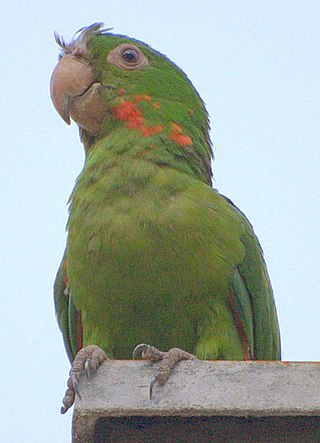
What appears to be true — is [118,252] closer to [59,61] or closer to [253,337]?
[253,337]

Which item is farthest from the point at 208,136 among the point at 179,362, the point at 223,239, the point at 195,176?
the point at 179,362

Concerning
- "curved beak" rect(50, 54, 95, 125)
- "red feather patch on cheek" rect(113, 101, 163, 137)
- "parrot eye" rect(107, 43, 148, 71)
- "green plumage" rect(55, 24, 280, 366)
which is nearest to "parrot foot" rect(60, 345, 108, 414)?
"green plumage" rect(55, 24, 280, 366)

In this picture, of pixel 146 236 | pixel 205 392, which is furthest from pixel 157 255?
pixel 205 392

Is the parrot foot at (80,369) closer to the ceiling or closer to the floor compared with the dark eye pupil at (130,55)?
closer to the floor

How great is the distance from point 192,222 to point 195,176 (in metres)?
0.45

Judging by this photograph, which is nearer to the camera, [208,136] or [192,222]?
[192,222]

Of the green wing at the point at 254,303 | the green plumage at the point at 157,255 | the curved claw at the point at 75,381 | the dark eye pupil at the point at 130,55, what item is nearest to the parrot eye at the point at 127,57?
the dark eye pupil at the point at 130,55

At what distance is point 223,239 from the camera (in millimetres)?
3572

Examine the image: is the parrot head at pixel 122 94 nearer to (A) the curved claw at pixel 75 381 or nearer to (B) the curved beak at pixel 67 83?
(B) the curved beak at pixel 67 83

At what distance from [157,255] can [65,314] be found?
0.83 meters

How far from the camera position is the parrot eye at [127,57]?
4098 mm

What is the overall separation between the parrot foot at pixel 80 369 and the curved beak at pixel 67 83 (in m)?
1.61

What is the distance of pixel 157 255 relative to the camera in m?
3.48

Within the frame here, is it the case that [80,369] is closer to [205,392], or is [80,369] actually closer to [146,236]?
[205,392]
